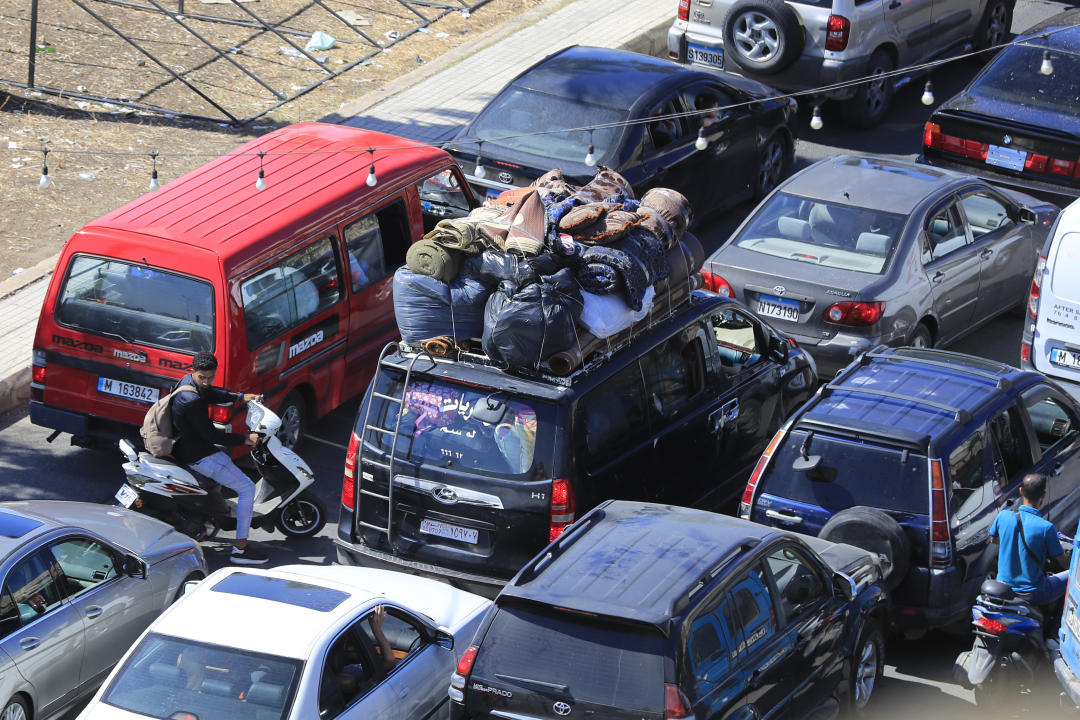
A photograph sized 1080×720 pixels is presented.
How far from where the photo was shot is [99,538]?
360 inches

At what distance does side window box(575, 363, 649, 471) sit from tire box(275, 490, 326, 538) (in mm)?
2668

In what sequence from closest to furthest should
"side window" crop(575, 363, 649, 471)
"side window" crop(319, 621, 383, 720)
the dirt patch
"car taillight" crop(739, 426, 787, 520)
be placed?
"side window" crop(319, 621, 383, 720), "side window" crop(575, 363, 649, 471), "car taillight" crop(739, 426, 787, 520), the dirt patch

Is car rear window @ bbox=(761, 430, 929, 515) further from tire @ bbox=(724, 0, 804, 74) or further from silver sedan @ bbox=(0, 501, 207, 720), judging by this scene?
tire @ bbox=(724, 0, 804, 74)

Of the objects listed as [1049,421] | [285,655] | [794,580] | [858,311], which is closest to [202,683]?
[285,655]

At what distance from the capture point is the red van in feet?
35.9

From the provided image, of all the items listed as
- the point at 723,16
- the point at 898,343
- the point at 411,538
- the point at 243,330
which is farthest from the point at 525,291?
the point at 723,16

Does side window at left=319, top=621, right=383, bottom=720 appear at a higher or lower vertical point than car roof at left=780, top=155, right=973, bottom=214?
lower

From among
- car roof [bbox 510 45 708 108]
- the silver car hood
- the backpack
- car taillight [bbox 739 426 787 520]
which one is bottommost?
the silver car hood

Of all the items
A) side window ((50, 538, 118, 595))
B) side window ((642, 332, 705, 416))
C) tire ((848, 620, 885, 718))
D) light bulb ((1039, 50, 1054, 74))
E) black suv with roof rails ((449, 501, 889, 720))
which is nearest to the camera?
black suv with roof rails ((449, 501, 889, 720))

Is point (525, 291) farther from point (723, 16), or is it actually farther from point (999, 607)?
point (723, 16)

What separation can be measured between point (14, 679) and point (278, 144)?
19.3 ft

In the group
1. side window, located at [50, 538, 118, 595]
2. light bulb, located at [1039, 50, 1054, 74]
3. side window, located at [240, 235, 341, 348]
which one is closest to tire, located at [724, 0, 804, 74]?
light bulb, located at [1039, 50, 1054, 74]

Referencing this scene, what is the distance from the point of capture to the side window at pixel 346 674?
24.2 feet

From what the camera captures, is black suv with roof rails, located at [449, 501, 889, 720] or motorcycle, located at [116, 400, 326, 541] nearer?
black suv with roof rails, located at [449, 501, 889, 720]
